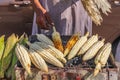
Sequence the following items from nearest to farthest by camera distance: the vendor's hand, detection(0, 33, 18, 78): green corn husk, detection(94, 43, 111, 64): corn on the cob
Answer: detection(94, 43, 111, 64): corn on the cob
detection(0, 33, 18, 78): green corn husk
the vendor's hand

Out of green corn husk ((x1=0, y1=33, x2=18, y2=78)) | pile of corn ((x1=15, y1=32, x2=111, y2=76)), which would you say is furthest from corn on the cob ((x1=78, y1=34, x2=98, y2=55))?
green corn husk ((x1=0, y1=33, x2=18, y2=78))

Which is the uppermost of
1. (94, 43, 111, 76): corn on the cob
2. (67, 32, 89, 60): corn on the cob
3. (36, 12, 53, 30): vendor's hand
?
(36, 12, 53, 30): vendor's hand

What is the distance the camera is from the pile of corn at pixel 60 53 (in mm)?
2574

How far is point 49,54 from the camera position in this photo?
105 inches

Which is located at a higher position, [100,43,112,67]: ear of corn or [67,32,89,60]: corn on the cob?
[67,32,89,60]: corn on the cob

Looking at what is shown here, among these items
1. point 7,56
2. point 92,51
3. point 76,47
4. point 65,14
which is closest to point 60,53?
point 76,47

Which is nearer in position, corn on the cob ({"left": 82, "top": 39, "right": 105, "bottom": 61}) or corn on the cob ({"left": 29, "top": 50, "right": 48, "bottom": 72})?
corn on the cob ({"left": 29, "top": 50, "right": 48, "bottom": 72})

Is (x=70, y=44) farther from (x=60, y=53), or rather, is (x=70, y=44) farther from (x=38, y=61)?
(x=38, y=61)

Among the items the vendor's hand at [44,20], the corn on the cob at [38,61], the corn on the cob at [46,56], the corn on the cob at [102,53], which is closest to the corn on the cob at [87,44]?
the corn on the cob at [102,53]

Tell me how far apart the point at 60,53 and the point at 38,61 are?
0.69 ft

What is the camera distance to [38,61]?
2576mm

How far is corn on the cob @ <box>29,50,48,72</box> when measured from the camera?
2526mm

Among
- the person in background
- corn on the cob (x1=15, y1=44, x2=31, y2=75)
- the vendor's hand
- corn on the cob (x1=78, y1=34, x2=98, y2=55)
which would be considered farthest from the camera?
the person in background

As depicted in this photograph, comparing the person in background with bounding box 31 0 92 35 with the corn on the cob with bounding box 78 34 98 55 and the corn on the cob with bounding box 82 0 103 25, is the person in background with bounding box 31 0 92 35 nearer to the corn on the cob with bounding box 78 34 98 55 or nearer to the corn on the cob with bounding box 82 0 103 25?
the corn on the cob with bounding box 82 0 103 25
